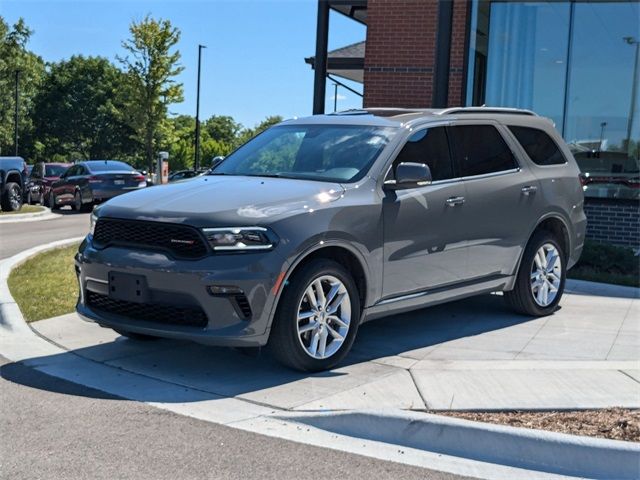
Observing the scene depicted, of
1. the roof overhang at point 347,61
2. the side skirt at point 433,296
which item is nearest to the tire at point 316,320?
the side skirt at point 433,296

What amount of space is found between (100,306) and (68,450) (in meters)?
1.64

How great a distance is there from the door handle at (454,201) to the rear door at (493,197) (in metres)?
0.08

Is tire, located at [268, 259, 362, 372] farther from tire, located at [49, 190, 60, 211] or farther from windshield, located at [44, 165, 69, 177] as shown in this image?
windshield, located at [44, 165, 69, 177]

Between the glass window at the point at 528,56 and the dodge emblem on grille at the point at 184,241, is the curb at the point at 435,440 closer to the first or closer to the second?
the dodge emblem on grille at the point at 184,241

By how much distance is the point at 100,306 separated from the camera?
5.53m

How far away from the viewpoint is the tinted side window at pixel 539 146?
287 inches

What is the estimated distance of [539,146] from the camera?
747 cm

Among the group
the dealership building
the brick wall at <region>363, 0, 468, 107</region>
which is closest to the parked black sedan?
the dealership building

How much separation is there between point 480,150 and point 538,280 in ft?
4.50

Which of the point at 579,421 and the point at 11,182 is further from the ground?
the point at 11,182

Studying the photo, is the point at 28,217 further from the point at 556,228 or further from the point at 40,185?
the point at 556,228

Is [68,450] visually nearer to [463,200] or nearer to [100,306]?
[100,306]

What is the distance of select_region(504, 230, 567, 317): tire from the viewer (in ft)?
23.1

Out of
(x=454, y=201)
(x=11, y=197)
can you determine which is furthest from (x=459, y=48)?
(x=11, y=197)
